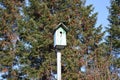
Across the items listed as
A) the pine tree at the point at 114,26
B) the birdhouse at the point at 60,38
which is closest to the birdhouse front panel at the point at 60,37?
the birdhouse at the point at 60,38

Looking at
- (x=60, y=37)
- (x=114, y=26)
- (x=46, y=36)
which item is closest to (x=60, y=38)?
(x=60, y=37)

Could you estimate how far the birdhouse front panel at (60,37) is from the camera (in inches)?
383

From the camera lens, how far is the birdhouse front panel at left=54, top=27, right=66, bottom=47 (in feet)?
31.9

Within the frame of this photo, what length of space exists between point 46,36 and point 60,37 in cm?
1476

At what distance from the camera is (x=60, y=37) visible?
995cm

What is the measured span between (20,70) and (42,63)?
1.94 meters

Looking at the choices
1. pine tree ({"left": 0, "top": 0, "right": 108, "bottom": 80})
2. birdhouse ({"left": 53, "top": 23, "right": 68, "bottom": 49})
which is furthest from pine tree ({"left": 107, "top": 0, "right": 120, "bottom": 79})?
birdhouse ({"left": 53, "top": 23, "right": 68, "bottom": 49})

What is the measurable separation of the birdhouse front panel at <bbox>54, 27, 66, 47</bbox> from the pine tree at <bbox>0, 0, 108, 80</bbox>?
37.0ft

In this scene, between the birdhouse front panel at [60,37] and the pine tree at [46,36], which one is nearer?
the birdhouse front panel at [60,37]

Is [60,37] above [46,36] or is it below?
below

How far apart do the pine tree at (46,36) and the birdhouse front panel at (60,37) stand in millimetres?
11267

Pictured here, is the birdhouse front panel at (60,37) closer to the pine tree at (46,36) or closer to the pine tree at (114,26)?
the pine tree at (46,36)

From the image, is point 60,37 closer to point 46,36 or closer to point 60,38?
point 60,38

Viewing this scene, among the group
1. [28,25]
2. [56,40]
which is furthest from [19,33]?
[56,40]
